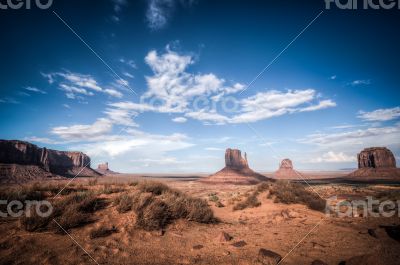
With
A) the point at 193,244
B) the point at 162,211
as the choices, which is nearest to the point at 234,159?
the point at 162,211

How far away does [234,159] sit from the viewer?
4186 inches

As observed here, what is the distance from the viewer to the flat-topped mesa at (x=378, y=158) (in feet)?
303

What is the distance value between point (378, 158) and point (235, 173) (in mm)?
61015

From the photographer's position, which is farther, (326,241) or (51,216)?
(326,241)

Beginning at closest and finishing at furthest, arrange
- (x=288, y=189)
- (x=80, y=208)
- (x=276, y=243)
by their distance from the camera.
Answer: (x=276, y=243) < (x=80, y=208) < (x=288, y=189)

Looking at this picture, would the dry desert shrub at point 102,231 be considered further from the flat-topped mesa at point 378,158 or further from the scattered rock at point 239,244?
the flat-topped mesa at point 378,158

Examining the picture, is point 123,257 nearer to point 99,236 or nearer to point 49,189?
point 99,236

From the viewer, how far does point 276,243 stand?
6637 millimetres

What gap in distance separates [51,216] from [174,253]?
12.1ft

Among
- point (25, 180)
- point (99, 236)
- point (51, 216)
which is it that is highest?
point (51, 216)

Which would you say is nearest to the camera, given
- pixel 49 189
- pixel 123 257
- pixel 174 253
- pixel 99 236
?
pixel 123 257

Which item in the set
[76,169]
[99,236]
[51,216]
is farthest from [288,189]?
[76,169]

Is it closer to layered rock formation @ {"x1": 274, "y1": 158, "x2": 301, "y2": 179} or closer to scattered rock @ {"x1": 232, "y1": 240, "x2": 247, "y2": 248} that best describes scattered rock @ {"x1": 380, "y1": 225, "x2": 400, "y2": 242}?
scattered rock @ {"x1": 232, "y1": 240, "x2": 247, "y2": 248}

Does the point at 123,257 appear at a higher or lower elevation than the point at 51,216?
lower
